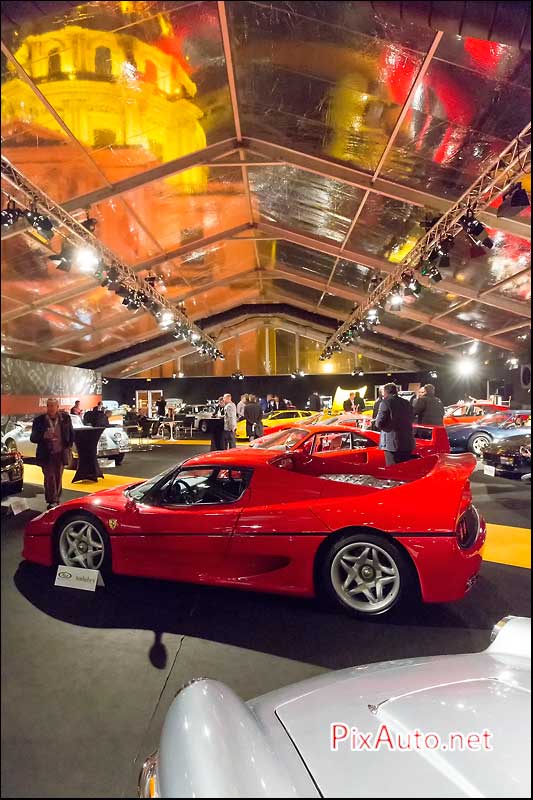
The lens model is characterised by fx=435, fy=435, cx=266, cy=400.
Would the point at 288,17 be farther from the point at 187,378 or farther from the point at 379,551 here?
the point at 379,551

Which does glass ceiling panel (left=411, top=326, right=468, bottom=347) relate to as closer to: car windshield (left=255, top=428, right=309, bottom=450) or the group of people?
the group of people

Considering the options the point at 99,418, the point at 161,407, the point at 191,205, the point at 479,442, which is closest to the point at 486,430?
the point at 479,442

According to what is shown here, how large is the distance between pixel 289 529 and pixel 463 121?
1.21 m

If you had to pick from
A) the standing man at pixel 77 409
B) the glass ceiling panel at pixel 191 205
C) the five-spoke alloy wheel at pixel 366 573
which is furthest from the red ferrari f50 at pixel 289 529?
the glass ceiling panel at pixel 191 205

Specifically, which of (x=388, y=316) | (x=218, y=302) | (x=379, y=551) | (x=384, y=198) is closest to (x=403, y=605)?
(x=379, y=551)

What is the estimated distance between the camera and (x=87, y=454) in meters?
1.00

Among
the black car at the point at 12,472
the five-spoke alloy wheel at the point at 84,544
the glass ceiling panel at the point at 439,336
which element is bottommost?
the five-spoke alloy wheel at the point at 84,544

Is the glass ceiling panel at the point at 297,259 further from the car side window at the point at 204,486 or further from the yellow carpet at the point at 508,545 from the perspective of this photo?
the yellow carpet at the point at 508,545

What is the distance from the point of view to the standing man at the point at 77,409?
0.89 metres

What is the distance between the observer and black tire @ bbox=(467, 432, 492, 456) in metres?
0.93

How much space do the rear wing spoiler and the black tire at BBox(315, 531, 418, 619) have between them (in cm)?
31

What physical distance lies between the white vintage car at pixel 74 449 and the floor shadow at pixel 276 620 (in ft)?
0.85

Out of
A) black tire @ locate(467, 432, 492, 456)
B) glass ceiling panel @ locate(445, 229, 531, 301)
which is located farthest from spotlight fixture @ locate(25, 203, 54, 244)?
black tire @ locate(467, 432, 492, 456)

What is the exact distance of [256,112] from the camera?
1.36 metres
